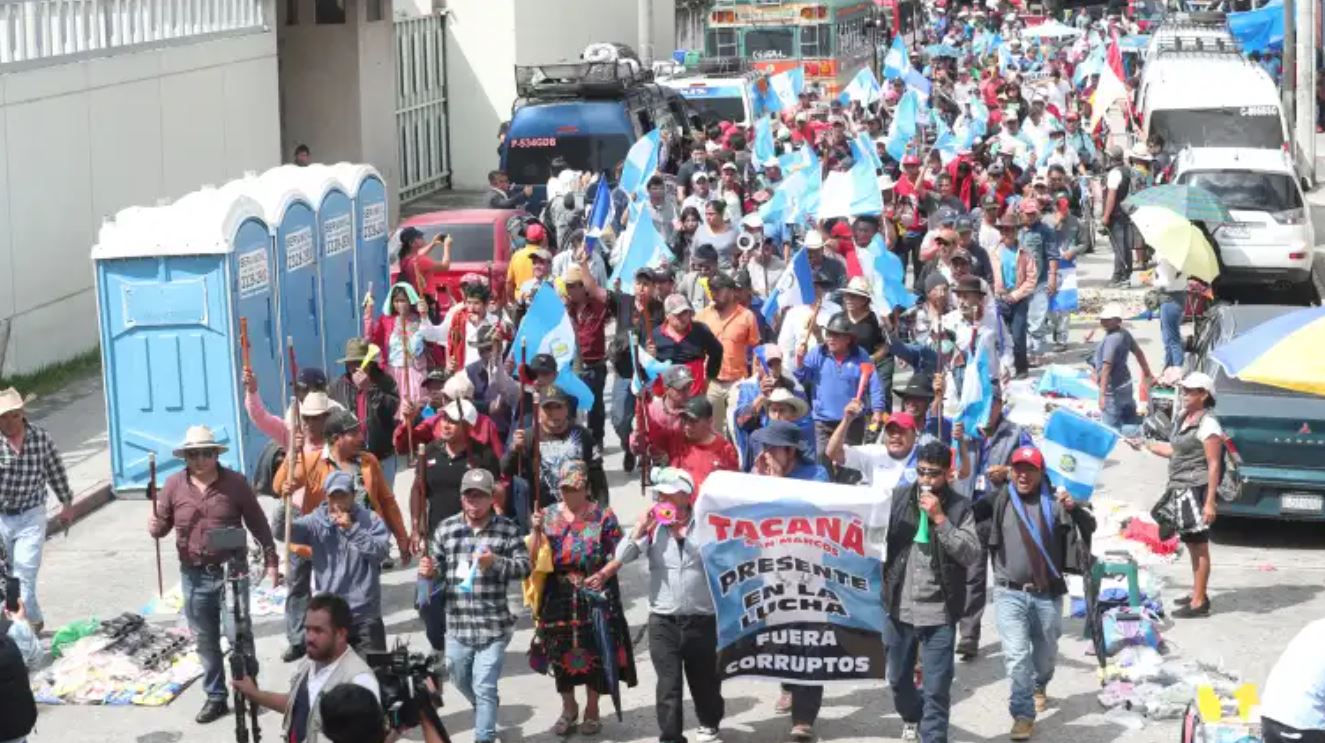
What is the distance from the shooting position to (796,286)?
16.6 meters

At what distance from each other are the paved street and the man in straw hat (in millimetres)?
396

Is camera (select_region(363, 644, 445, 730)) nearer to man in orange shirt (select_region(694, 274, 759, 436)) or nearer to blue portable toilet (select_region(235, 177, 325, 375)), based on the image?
man in orange shirt (select_region(694, 274, 759, 436))

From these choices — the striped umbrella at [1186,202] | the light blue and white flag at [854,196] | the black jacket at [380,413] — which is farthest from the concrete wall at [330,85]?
the black jacket at [380,413]

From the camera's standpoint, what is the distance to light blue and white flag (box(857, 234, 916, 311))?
17531mm

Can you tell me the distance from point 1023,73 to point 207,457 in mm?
36144

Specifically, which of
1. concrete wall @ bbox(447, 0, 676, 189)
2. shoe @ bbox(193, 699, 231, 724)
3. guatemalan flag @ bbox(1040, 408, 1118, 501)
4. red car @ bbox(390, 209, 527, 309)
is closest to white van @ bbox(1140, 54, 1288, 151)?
red car @ bbox(390, 209, 527, 309)

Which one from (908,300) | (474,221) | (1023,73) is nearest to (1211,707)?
(908,300)

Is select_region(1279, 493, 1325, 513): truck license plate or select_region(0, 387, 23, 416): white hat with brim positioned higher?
select_region(0, 387, 23, 416): white hat with brim

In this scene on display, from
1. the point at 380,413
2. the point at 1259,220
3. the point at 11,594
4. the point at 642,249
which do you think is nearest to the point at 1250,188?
the point at 1259,220

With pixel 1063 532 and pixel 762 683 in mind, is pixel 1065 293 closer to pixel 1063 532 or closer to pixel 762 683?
pixel 762 683

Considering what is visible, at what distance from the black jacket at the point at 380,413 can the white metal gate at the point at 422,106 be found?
18885 mm

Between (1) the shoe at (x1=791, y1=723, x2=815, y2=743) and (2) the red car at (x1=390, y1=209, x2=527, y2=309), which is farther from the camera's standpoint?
(2) the red car at (x1=390, y1=209, x2=527, y2=309)

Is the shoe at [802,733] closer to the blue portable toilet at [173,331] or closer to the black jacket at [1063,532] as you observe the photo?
the black jacket at [1063,532]

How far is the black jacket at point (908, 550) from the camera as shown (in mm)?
10273
